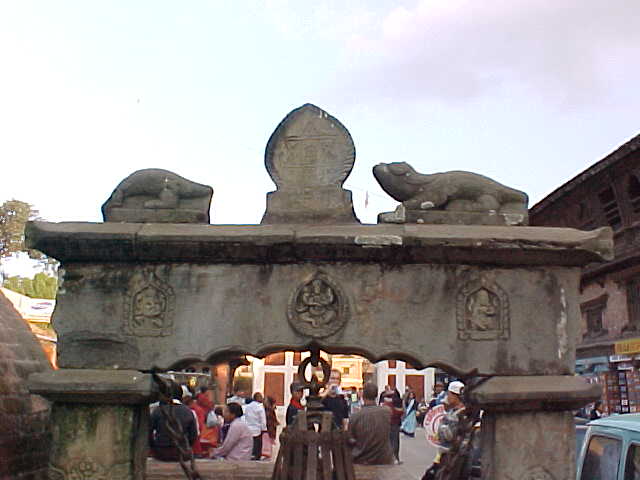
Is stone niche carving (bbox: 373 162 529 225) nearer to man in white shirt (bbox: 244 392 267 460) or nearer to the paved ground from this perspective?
the paved ground

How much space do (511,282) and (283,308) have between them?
1223mm

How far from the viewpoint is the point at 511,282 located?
354 cm

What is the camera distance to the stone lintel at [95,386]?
3357 millimetres

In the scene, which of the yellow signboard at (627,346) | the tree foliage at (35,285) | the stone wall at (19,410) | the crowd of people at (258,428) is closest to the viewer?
the stone wall at (19,410)

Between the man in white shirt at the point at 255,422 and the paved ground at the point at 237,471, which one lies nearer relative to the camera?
the paved ground at the point at 237,471

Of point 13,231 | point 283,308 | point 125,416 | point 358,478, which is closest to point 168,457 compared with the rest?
point 358,478

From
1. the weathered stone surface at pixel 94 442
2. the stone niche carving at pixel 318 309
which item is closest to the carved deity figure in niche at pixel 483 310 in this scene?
the stone niche carving at pixel 318 309

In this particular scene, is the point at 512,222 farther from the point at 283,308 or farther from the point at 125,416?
the point at 125,416

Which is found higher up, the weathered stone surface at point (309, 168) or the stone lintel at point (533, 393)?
the weathered stone surface at point (309, 168)

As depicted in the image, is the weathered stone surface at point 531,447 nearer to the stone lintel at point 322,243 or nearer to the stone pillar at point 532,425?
the stone pillar at point 532,425

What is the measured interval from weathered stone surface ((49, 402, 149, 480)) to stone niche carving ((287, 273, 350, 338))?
3.28ft

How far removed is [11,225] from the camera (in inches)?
1377

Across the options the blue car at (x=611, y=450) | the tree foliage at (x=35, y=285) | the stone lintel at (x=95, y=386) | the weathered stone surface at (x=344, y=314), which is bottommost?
the blue car at (x=611, y=450)

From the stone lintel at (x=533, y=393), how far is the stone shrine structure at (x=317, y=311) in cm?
1
